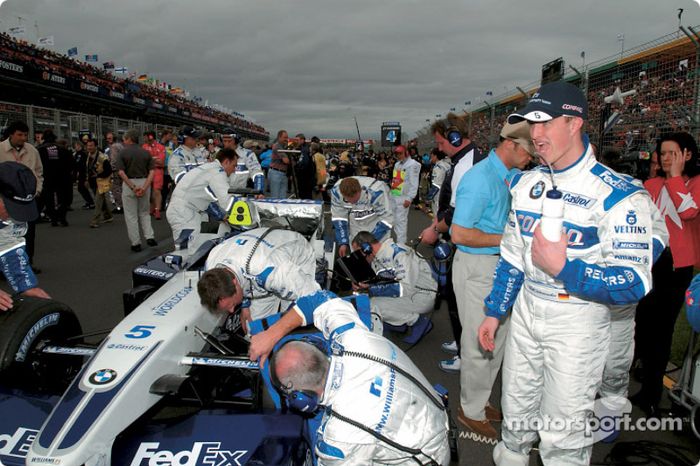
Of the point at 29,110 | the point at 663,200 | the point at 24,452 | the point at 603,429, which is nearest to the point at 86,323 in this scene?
the point at 24,452

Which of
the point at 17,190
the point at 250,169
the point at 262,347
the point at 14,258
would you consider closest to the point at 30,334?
the point at 14,258

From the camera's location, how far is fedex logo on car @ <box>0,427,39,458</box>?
6.84 feet

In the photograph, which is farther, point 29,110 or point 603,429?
point 29,110

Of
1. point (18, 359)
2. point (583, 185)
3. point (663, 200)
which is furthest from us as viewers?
point (663, 200)

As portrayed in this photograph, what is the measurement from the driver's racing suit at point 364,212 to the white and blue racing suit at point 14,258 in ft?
9.92

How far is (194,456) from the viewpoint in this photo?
208cm

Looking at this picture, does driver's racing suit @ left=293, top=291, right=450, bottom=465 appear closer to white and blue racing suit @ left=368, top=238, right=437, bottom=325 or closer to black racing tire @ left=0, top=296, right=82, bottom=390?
black racing tire @ left=0, top=296, right=82, bottom=390

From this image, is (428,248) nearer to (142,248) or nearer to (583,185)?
(142,248)

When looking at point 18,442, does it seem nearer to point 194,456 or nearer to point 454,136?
point 194,456

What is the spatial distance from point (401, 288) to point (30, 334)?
287 cm

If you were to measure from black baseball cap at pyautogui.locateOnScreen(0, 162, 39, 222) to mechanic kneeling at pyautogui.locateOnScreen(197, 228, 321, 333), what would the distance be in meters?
1.32

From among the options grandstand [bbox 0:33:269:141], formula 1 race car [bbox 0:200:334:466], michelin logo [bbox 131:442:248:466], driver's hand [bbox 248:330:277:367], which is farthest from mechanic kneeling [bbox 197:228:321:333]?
grandstand [bbox 0:33:269:141]

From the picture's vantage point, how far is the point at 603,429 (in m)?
2.96

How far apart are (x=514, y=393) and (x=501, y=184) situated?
1.24m
